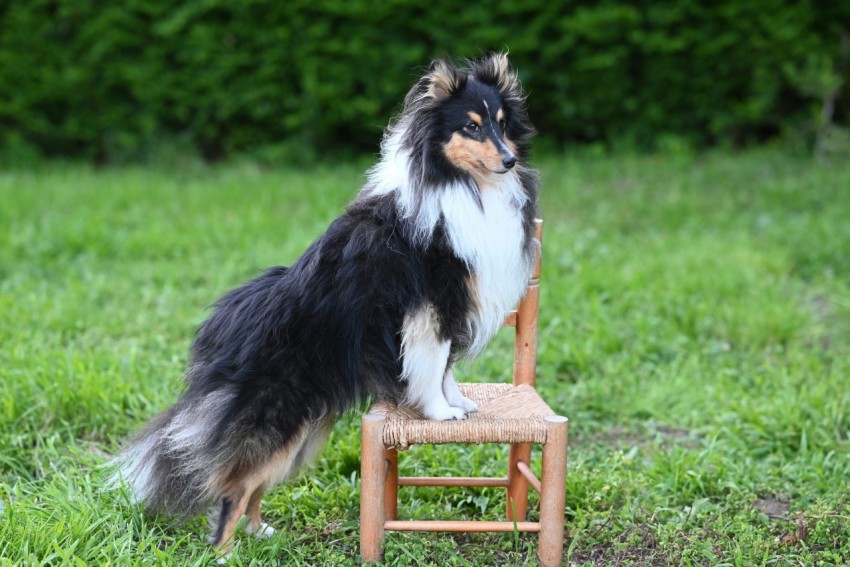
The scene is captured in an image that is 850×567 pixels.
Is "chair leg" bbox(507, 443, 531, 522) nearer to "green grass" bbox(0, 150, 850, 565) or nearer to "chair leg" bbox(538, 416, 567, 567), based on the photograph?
"green grass" bbox(0, 150, 850, 565)

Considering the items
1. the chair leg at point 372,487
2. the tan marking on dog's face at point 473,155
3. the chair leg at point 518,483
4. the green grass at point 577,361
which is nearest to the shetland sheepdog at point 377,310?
the tan marking on dog's face at point 473,155

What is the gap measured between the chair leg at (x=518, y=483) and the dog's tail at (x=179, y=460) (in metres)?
1.02

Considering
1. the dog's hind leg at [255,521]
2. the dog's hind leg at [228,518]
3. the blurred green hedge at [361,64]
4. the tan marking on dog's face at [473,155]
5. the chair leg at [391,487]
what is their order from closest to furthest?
the tan marking on dog's face at [473,155], the dog's hind leg at [228,518], the dog's hind leg at [255,521], the chair leg at [391,487], the blurred green hedge at [361,64]

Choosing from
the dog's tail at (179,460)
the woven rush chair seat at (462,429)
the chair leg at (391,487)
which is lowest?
the chair leg at (391,487)

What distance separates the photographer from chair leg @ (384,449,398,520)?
128 inches

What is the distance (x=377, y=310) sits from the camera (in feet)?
9.30

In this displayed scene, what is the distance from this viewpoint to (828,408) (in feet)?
13.0

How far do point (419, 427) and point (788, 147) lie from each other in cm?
673

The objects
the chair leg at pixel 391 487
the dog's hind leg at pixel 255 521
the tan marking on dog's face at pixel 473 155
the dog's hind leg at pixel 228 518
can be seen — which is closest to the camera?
the tan marking on dog's face at pixel 473 155

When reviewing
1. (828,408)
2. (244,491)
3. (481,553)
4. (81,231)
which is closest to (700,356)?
(828,408)

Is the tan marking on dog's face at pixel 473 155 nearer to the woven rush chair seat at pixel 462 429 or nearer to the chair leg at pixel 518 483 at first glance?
the woven rush chair seat at pixel 462 429

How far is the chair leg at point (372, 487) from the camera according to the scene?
281cm

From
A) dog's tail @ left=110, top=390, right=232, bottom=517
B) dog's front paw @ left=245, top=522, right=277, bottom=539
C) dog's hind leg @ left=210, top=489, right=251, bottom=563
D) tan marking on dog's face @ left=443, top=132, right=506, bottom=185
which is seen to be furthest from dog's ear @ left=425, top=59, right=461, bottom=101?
dog's front paw @ left=245, top=522, right=277, bottom=539

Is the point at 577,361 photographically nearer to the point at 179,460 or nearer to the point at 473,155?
the point at 473,155
